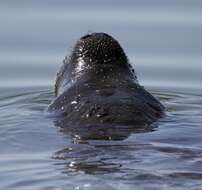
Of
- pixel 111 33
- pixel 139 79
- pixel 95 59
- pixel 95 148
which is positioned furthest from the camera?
pixel 111 33

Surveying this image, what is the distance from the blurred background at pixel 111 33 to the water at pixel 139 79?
0.03 feet

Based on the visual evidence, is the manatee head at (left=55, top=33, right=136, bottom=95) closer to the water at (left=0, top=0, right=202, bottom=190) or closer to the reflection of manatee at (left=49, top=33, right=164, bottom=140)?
the reflection of manatee at (left=49, top=33, right=164, bottom=140)

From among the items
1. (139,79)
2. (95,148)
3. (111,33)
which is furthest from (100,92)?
(111,33)

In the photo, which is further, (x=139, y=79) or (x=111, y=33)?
(x=111, y=33)

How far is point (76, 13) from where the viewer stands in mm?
11906

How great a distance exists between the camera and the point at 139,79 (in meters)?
11.0

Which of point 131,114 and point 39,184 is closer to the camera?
point 39,184

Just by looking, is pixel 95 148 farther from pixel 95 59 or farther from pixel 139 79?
pixel 139 79

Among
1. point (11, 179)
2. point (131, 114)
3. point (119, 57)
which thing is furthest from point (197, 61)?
point (11, 179)

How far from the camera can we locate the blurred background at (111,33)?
36.1 feet

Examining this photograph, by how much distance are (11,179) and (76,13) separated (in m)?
5.31

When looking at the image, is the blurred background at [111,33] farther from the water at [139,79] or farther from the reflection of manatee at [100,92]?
the reflection of manatee at [100,92]

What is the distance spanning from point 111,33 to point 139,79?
2.71 ft

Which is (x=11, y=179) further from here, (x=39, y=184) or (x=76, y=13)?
(x=76, y=13)
